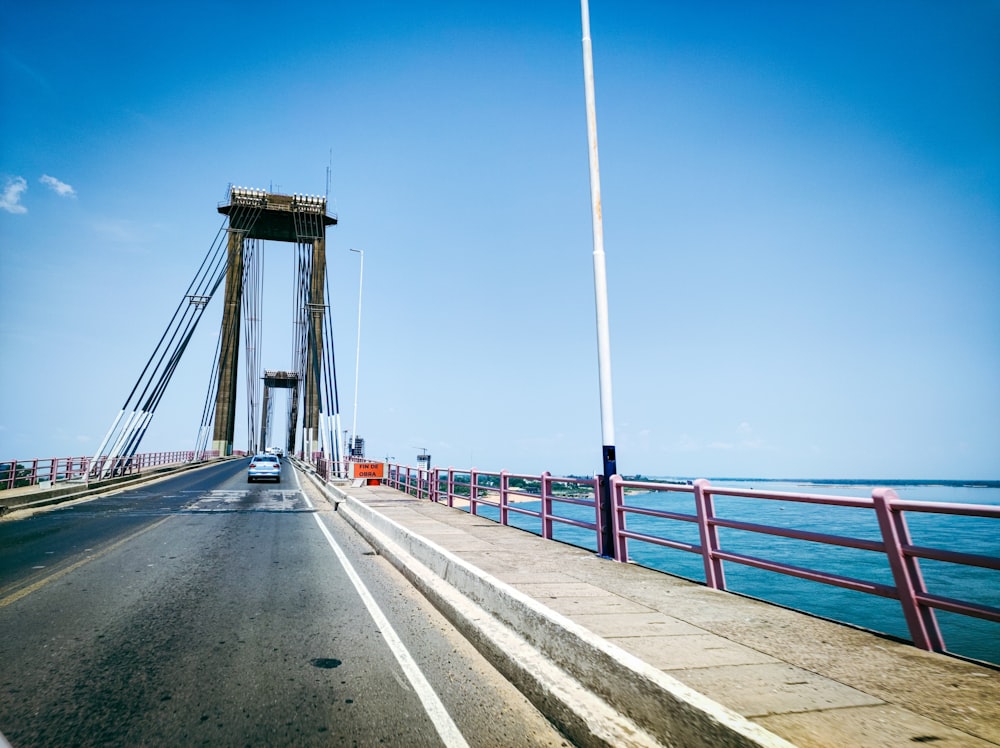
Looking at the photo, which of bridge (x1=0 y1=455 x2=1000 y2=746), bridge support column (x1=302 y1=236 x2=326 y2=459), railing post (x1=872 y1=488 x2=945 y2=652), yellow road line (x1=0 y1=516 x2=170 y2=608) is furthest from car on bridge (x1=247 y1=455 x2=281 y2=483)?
railing post (x1=872 y1=488 x2=945 y2=652)

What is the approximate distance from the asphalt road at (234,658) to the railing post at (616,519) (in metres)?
2.98

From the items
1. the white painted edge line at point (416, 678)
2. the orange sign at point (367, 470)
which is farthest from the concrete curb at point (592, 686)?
the orange sign at point (367, 470)

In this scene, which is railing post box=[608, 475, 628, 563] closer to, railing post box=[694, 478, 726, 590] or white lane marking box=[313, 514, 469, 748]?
railing post box=[694, 478, 726, 590]

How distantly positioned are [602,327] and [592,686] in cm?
539

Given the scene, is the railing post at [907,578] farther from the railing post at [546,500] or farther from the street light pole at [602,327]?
the railing post at [546,500]

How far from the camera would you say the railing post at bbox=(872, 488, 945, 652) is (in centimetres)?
424

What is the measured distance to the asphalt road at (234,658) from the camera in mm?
3502

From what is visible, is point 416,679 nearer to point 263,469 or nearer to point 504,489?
point 504,489

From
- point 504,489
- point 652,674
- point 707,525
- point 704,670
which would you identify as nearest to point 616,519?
point 707,525

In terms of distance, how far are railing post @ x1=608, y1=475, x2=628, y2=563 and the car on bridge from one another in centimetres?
2819

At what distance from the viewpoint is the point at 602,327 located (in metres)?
8.24

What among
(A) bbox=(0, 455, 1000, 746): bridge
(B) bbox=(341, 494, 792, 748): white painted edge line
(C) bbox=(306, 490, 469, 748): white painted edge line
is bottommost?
(C) bbox=(306, 490, 469, 748): white painted edge line

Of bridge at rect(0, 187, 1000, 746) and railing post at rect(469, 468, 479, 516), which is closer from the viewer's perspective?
bridge at rect(0, 187, 1000, 746)

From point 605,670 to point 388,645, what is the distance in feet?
7.99
